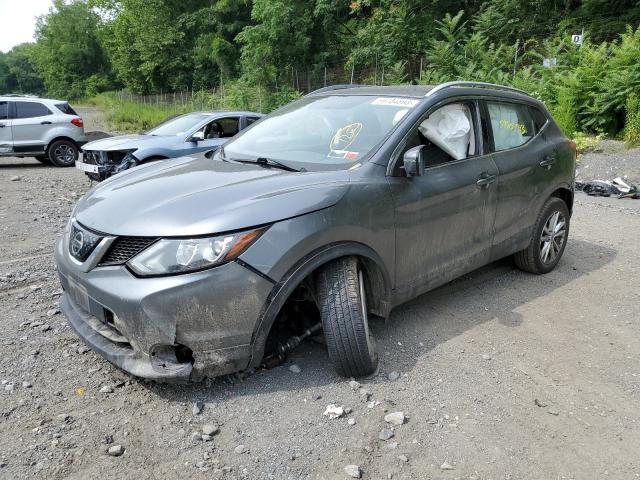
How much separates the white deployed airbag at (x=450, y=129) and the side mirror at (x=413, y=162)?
44 cm

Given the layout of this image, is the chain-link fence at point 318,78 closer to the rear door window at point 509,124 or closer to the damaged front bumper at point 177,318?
the rear door window at point 509,124

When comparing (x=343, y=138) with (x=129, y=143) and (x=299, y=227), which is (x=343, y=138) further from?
(x=129, y=143)

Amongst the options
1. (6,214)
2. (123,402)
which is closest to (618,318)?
(123,402)

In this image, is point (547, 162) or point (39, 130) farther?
point (39, 130)

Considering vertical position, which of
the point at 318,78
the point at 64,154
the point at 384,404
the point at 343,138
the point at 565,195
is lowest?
the point at 384,404

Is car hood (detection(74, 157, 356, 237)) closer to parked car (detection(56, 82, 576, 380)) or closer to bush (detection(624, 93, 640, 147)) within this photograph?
parked car (detection(56, 82, 576, 380))

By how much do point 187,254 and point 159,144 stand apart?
6.68 metres

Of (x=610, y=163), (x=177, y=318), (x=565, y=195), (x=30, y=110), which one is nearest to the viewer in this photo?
(x=177, y=318)

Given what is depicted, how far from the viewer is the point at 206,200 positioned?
2934mm

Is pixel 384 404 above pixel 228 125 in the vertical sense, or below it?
below

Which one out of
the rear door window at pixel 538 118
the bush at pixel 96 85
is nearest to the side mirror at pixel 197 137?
the rear door window at pixel 538 118

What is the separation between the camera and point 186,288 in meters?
2.64

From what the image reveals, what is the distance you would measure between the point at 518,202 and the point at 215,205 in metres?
2.67

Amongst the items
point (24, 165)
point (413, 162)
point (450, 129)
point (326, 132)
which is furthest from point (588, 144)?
point (24, 165)
